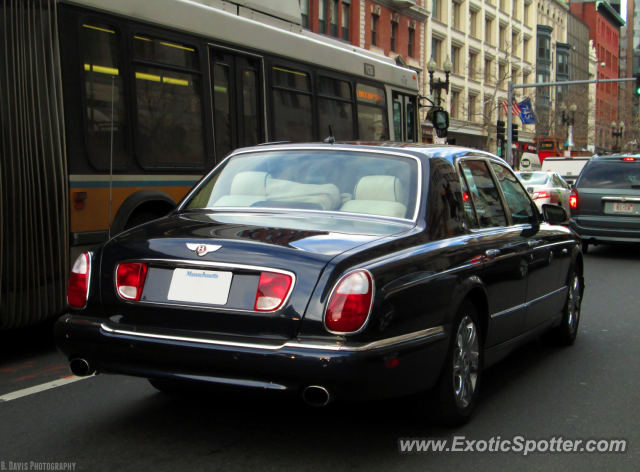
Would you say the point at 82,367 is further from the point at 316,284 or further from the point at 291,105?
Answer: the point at 291,105

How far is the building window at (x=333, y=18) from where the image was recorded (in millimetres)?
39312

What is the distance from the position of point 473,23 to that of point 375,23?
15917 millimetres

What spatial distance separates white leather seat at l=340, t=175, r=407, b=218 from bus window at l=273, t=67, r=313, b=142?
16.7ft

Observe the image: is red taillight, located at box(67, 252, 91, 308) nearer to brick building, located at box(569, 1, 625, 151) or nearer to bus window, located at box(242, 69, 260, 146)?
bus window, located at box(242, 69, 260, 146)

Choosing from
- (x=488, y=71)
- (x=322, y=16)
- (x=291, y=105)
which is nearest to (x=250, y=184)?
(x=291, y=105)

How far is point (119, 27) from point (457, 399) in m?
4.70

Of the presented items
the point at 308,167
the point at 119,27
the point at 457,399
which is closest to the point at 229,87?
the point at 119,27

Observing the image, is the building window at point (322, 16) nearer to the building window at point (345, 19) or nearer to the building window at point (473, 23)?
the building window at point (345, 19)

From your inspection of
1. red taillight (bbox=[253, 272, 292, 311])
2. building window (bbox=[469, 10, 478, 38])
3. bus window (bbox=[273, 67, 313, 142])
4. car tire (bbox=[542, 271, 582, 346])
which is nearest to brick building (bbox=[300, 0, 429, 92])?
building window (bbox=[469, 10, 478, 38])

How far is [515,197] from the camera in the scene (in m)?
5.89

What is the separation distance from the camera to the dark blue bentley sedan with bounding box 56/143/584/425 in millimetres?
3596

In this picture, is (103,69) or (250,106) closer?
(103,69)

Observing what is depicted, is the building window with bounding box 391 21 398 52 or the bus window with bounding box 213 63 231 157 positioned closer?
the bus window with bounding box 213 63 231 157

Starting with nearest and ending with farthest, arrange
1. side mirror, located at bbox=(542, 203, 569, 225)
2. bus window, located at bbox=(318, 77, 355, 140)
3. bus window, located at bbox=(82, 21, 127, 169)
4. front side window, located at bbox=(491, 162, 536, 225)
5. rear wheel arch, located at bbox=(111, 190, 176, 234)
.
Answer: front side window, located at bbox=(491, 162, 536, 225)
side mirror, located at bbox=(542, 203, 569, 225)
bus window, located at bbox=(82, 21, 127, 169)
rear wheel arch, located at bbox=(111, 190, 176, 234)
bus window, located at bbox=(318, 77, 355, 140)
